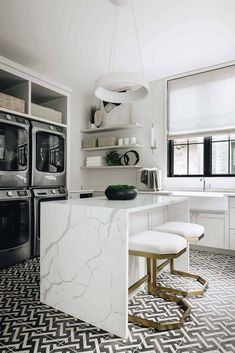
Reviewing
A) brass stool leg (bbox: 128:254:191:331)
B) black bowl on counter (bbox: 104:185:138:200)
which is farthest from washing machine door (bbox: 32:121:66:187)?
brass stool leg (bbox: 128:254:191:331)

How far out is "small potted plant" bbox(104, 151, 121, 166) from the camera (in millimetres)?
4414

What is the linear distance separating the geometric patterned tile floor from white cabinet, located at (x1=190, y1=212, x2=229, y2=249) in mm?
939

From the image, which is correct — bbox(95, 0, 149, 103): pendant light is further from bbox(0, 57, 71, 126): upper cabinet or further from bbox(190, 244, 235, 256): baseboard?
bbox(190, 244, 235, 256): baseboard

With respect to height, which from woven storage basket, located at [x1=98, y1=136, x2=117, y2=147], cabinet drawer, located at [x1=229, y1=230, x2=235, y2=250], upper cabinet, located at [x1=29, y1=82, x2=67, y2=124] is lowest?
cabinet drawer, located at [x1=229, y1=230, x2=235, y2=250]

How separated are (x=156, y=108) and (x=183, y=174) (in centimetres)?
120

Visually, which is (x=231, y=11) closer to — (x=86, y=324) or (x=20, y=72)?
(x=20, y=72)

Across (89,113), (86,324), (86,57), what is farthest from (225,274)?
(89,113)

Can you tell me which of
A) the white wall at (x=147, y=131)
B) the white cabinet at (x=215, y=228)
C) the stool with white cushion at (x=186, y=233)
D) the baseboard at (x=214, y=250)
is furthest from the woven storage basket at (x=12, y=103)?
the baseboard at (x=214, y=250)

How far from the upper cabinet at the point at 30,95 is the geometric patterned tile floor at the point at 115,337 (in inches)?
80.5

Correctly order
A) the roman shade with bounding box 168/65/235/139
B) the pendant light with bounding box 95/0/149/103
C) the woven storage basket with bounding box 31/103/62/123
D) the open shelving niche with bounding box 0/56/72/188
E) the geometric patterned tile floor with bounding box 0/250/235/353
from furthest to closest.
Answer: the roman shade with bounding box 168/65/235/139 → the woven storage basket with bounding box 31/103/62/123 → the open shelving niche with bounding box 0/56/72/188 → the pendant light with bounding box 95/0/149/103 → the geometric patterned tile floor with bounding box 0/250/235/353

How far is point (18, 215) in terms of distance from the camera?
9.90 feet

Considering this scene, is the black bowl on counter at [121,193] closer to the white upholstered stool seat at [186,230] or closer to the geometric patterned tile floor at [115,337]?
the white upholstered stool seat at [186,230]

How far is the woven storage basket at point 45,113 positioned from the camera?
11.1ft

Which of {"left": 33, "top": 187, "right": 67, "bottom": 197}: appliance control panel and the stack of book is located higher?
the stack of book
